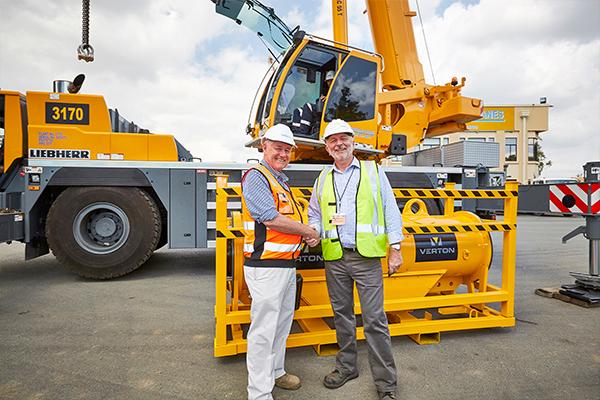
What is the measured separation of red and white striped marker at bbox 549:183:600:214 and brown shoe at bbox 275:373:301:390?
413 cm

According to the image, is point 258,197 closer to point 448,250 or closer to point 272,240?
point 272,240

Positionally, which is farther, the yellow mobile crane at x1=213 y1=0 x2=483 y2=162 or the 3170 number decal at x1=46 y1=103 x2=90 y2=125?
the yellow mobile crane at x1=213 y1=0 x2=483 y2=162

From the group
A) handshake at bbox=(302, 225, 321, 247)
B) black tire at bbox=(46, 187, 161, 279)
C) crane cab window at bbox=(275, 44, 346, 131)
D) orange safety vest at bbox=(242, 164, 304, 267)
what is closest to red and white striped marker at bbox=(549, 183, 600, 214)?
crane cab window at bbox=(275, 44, 346, 131)

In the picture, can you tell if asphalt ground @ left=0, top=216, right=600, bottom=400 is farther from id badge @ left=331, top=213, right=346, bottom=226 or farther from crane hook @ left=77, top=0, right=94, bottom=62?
crane hook @ left=77, top=0, right=94, bottom=62

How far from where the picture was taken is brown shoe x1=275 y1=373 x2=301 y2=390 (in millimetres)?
2668

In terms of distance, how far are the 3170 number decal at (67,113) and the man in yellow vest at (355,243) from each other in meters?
4.51

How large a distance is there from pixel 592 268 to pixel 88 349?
570 cm

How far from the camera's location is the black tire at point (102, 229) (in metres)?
5.51

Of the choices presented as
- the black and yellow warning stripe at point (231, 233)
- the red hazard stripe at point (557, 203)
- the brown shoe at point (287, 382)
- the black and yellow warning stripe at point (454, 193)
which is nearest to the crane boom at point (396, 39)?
the red hazard stripe at point (557, 203)

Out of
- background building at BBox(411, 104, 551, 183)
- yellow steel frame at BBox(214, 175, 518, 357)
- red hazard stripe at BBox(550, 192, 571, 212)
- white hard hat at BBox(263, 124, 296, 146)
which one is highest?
background building at BBox(411, 104, 551, 183)

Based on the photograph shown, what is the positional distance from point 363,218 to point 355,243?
0.60 ft

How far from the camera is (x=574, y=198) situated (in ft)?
15.5

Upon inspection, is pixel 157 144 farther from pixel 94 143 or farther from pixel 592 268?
pixel 592 268

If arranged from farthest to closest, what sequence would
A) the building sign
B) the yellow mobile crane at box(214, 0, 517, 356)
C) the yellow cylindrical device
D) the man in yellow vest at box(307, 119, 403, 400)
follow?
the building sign
the yellow cylindrical device
the yellow mobile crane at box(214, 0, 517, 356)
the man in yellow vest at box(307, 119, 403, 400)
